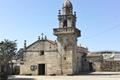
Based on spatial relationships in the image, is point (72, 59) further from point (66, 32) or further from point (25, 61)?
point (25, 61)

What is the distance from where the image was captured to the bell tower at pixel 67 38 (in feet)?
141

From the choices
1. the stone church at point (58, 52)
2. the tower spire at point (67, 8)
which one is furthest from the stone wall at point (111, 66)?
the tower spire at point (67, 8)

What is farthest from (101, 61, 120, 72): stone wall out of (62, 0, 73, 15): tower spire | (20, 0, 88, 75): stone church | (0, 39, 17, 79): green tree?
(0, 39, 17, 79): green tree

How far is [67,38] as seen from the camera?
43.3 metres

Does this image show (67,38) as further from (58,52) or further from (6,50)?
(6,50)

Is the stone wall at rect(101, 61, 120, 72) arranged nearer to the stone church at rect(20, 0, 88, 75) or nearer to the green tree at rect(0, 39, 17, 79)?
the stone church at rect(20, 0, 88, 75)

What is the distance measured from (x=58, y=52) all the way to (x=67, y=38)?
2.67m

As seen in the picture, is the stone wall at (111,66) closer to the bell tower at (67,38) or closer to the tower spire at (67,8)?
the bell tower at (67,38)

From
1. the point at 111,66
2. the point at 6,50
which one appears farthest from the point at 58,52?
the point at 111,66

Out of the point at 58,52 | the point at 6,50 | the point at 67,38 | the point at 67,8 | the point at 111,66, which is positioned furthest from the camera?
the point at 111,66

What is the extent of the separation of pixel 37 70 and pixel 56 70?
3.35 metres

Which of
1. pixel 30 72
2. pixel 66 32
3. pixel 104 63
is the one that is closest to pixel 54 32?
pixel 66 32

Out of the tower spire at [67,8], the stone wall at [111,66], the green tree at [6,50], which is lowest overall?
the stone wall at [111,66]

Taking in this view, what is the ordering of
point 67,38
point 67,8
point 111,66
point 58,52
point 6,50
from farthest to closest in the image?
point 111,66
point 67,8
point 58,52
point 67,38
point 6,50
